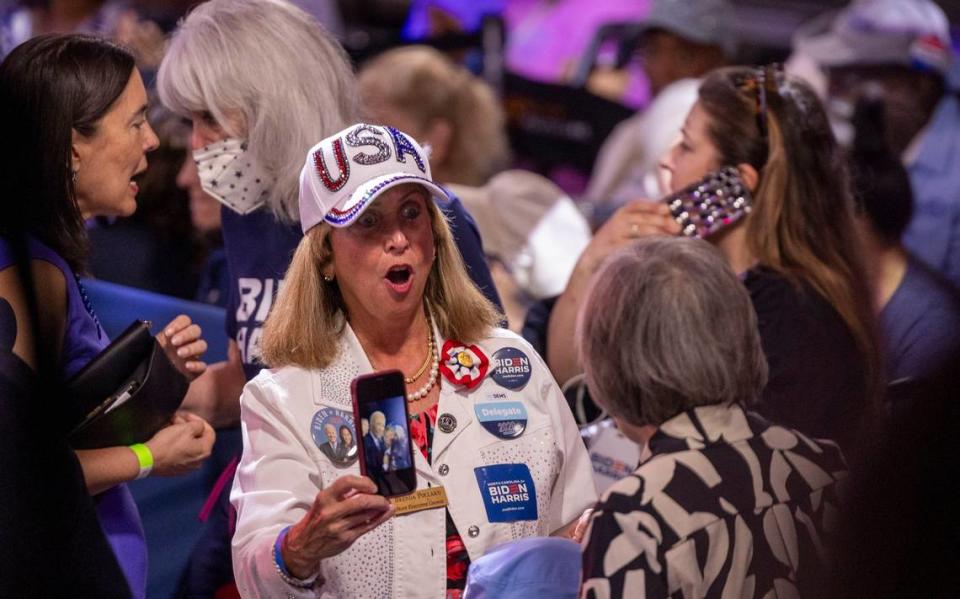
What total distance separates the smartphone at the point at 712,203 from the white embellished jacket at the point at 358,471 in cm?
103

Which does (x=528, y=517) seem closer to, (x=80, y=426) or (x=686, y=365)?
(x=686, y=365)

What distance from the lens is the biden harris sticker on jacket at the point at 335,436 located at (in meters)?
2.65

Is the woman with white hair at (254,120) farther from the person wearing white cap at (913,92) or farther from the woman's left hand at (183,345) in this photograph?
the person wearing white cap at (913,92)

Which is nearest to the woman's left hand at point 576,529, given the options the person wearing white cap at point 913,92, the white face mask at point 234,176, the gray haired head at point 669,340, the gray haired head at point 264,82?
the gray haired head at point 669,340

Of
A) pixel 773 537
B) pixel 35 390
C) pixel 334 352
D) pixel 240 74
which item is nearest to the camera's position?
pixel 773 537

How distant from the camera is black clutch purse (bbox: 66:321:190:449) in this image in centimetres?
277

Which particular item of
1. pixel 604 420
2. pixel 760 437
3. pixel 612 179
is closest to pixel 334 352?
pixel 760 437

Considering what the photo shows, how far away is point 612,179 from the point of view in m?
6.73

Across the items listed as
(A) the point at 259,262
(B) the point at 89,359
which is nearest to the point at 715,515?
(B) the point at 89,359

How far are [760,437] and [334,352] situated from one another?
895 millimetres

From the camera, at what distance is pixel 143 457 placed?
2924 mm

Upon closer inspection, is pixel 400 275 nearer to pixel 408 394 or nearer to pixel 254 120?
pixel 408 394

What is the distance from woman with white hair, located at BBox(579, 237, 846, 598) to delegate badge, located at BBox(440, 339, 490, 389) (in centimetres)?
32

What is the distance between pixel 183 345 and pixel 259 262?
335 millimetres
